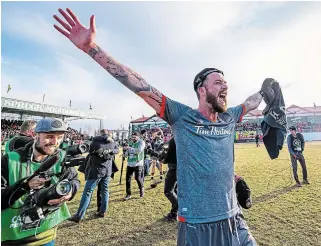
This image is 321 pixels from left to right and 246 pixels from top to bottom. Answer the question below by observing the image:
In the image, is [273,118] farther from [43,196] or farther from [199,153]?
[43,196]

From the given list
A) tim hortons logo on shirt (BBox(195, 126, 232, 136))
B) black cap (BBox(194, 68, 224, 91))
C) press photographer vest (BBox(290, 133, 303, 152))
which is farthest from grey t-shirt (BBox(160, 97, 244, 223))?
press photographer vest (BBox(290, 133, 303, 152))

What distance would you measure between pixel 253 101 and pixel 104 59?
1.90 metres

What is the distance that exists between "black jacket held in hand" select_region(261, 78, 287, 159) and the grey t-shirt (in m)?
0.89

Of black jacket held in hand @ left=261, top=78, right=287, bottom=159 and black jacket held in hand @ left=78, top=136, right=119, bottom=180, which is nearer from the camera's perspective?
black jacket held in hand @ left=261, top=78, right=287, bottom=159

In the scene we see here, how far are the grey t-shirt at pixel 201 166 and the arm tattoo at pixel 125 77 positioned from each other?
0.10 metres

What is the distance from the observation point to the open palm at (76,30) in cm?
220

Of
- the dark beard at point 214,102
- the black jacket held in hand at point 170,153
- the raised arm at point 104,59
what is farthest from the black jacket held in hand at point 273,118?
the black jacket held in hand at point 170,153

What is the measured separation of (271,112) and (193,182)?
1543 millimetres

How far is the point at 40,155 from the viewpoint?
2693mm

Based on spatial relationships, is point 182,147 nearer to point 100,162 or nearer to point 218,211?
point 218,211

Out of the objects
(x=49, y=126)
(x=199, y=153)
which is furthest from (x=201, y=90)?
(x=49, y=126)

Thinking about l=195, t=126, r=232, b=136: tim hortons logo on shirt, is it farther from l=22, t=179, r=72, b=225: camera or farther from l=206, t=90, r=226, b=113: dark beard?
l=22, t=179, r=72, b=225: camera

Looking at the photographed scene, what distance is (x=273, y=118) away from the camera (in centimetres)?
299

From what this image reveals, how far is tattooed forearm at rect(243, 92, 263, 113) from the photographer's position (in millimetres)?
2979
